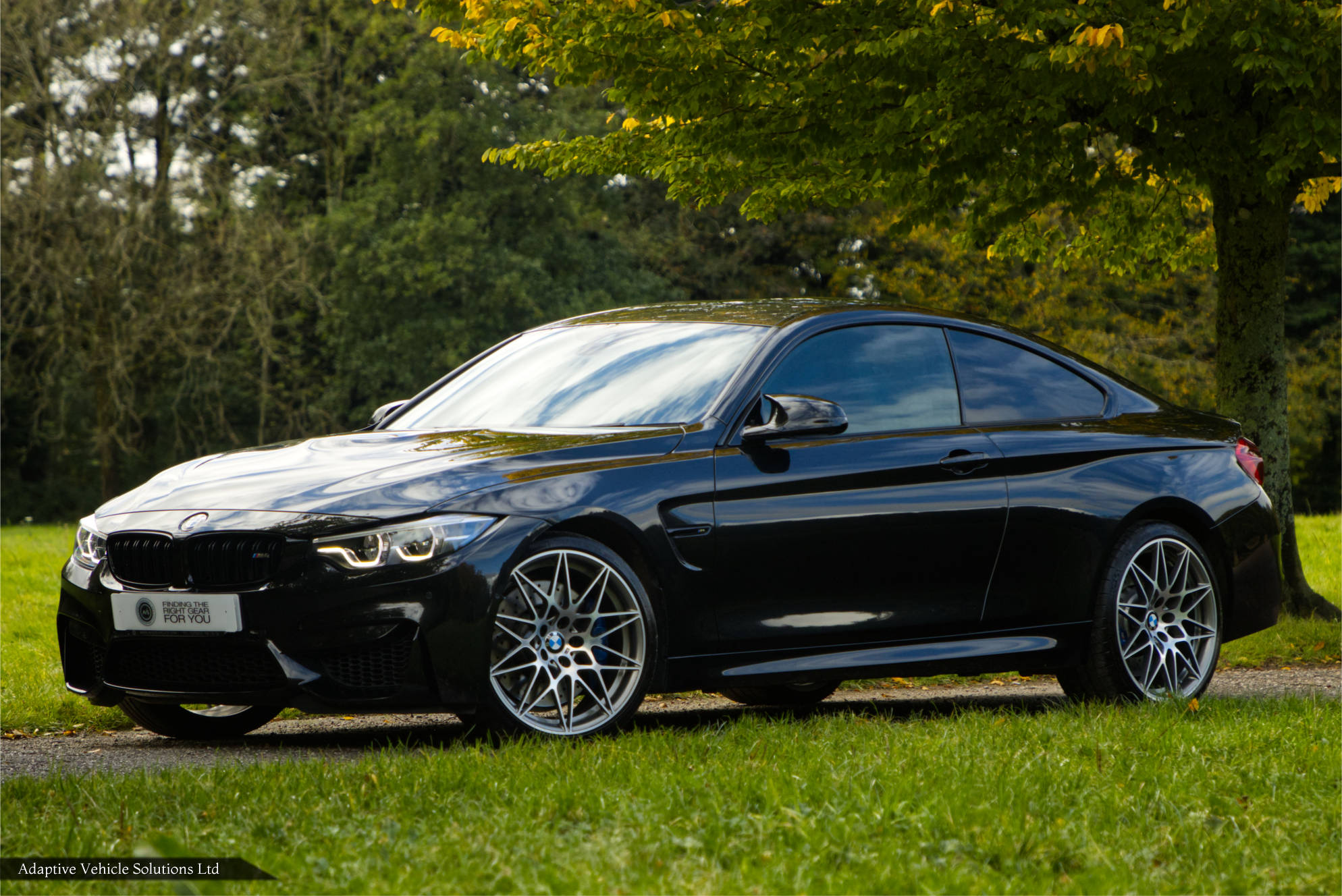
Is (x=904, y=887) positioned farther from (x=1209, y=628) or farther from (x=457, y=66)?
(x=457, y=66)

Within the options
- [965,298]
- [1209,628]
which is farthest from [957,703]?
[965,298]

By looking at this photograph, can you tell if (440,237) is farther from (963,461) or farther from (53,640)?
(963,461)

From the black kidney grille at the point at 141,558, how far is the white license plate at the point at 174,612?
6 centimetres

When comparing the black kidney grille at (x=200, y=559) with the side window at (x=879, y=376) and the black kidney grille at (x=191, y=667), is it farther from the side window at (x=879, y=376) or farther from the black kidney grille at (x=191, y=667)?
the side window at (x=879, y=376)

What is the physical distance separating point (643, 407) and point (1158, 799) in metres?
2.50

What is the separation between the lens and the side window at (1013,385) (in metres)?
6.71

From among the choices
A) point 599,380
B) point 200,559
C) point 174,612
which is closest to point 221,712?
point 174,612

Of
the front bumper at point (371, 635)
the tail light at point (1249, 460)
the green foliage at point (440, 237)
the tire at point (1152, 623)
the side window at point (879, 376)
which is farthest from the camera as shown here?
the green foliage at point (440, 237)

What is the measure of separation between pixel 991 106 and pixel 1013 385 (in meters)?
3.45

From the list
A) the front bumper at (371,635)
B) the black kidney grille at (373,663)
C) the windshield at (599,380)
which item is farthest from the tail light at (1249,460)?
the black kidney grille at (373,663)

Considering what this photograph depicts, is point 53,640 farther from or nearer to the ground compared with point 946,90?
nearer to the ground

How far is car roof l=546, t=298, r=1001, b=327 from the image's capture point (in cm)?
650

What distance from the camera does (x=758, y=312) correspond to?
6.61m

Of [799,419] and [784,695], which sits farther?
[784,695]
